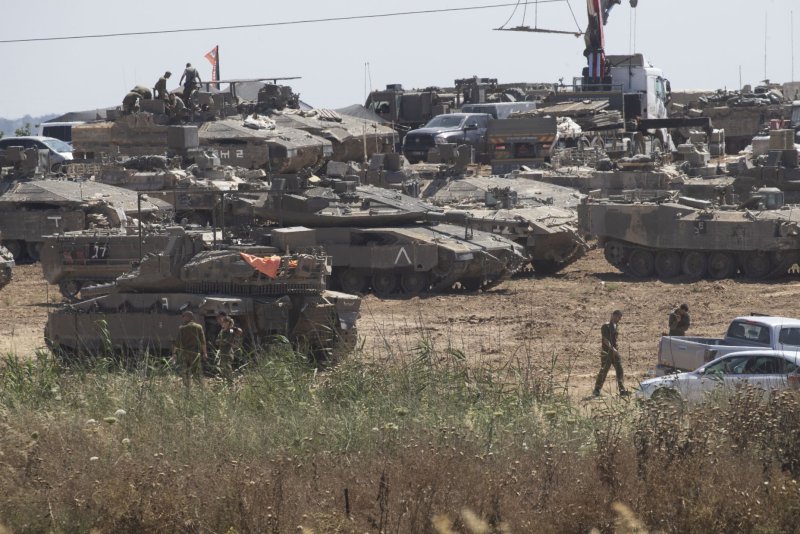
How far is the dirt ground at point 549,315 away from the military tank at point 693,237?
51 cm

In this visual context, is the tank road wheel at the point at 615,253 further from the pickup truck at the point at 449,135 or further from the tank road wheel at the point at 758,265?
the pickup truck at the point at 449,135

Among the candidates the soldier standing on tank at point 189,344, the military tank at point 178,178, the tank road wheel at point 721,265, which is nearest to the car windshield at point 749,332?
the soldier standing on tank at point 189,344

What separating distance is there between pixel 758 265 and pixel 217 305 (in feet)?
39.1

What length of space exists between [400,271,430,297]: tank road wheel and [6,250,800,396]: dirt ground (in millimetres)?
336

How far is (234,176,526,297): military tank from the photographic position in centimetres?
2305

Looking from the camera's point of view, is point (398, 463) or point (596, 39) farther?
point (596, 39)

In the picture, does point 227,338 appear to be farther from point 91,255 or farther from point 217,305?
point 91,255

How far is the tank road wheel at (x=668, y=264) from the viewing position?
2547cm

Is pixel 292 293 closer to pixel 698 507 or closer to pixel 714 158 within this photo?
pixel 698 507

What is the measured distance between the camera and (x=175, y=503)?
9180 mm

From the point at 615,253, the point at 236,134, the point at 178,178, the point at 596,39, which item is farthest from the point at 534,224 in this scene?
→ the point at 596,39

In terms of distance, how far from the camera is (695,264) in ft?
82.7

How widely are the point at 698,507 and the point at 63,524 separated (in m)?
4.12

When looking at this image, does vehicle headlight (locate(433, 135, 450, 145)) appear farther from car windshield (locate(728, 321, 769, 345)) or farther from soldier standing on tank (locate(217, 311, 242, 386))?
car windshield (locate(728, 321, 769, 345))
